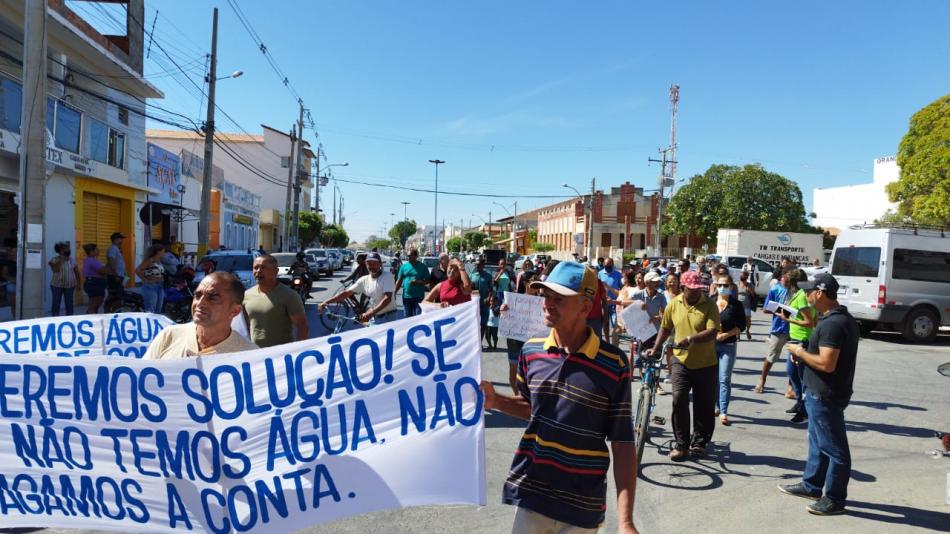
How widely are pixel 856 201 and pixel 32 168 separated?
3059 inches

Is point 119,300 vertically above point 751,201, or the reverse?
point 751,201

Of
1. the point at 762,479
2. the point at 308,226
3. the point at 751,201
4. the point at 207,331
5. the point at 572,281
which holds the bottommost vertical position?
the point at 762,479

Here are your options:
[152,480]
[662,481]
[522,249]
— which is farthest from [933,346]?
[522,249]

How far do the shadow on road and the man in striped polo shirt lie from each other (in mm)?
3276

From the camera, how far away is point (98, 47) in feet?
57.6

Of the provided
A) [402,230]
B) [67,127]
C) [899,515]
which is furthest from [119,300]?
[402,230]

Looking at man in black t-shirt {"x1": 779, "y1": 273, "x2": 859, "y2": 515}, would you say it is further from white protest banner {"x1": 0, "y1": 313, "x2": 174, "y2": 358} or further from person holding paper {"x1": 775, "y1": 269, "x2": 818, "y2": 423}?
white protest banner {"x1": 0, "y1": 313, "x2": 174, "y2": 358}

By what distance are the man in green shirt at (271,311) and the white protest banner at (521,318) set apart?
220cm

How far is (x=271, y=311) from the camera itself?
16.2 ft

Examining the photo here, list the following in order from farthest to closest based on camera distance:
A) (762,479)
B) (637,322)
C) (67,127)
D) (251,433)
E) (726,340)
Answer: (67,127)
(726,340)
(637,322)
(762,479)
(251,433)

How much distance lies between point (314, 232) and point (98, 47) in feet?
147

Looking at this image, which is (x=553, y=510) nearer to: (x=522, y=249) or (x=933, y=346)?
(x=933, y=346)

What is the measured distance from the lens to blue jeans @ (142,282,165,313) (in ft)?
40.7

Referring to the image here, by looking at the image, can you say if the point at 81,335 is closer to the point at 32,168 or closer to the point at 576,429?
the point at 576,429
